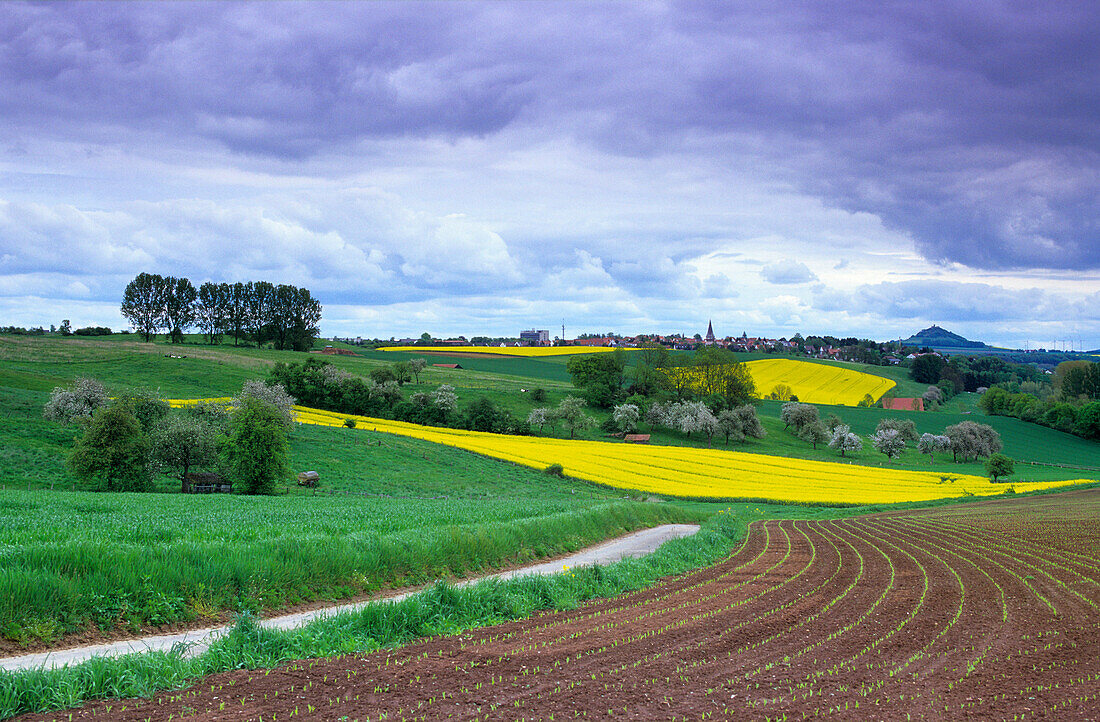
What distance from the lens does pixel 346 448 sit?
53594mm

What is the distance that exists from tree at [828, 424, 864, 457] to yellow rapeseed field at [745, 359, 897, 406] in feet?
115

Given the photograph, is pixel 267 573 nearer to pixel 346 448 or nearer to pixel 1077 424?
pixel 346 448

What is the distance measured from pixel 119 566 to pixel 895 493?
5493 centimetres

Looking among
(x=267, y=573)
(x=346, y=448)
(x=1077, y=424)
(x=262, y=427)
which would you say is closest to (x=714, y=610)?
(x=267, y=573)

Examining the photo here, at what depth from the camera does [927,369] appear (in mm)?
151500

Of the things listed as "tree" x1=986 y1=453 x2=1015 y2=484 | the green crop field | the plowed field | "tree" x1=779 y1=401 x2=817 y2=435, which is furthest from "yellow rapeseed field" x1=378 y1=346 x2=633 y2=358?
the plowed field

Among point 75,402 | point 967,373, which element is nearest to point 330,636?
point 75,402

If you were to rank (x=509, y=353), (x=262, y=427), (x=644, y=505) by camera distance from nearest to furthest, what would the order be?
(x=644, y=505) < (x=262, y=427) < (x=509, y=353)

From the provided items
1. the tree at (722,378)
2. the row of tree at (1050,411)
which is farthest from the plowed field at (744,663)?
the row of tree at (1050,411)

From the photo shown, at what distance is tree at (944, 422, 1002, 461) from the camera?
82125mm

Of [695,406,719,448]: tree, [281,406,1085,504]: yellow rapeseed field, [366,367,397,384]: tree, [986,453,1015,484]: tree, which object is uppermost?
[366,367,397,384]: tree

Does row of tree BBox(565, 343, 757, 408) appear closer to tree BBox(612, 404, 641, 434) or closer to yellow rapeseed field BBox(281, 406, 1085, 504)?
tree BBox(612, 404, 641, 434)

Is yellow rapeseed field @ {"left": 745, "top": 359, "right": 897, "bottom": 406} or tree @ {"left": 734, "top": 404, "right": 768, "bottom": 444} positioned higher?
yellow rapeseed field @ {"left": 745, "top": 359, "right": 897, "bottom": 406}

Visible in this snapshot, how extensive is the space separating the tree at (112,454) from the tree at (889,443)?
2994 inches
